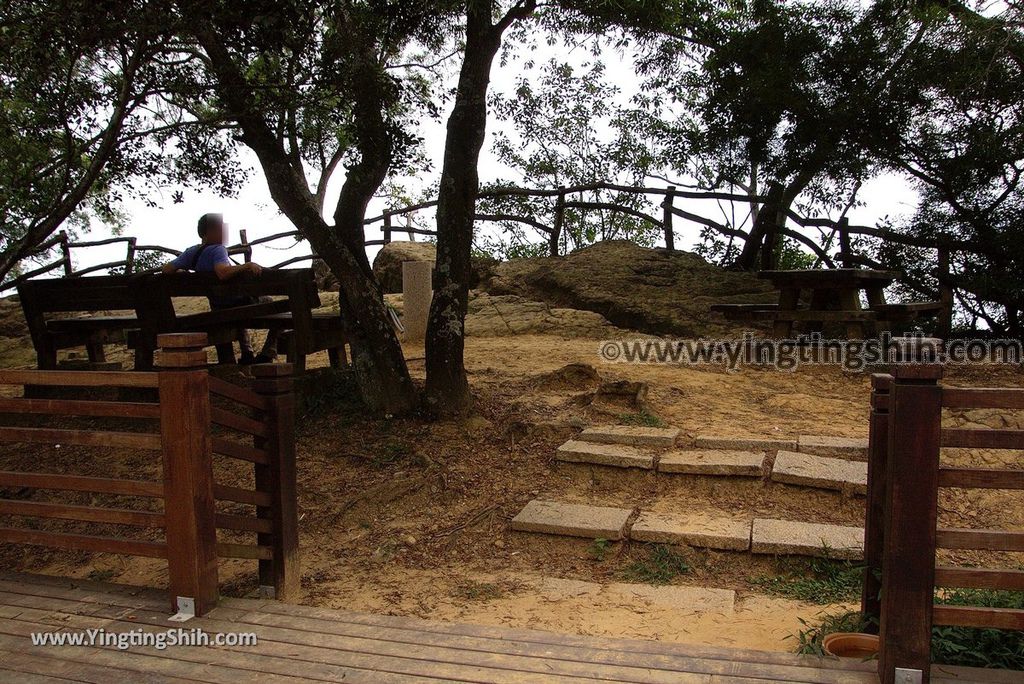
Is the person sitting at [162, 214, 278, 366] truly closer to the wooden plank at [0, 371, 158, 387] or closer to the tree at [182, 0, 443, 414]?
the tree at [182, 0, 443, 414]

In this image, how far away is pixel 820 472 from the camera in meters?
4.84

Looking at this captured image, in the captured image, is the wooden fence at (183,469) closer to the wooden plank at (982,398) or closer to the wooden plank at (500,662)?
the wooden plank at (500,662)

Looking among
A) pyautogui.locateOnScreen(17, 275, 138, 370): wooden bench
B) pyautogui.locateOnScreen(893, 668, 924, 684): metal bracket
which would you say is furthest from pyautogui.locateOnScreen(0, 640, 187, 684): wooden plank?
pyautogui.locateOnScreen(17, 275, 138, 370): wooden bench

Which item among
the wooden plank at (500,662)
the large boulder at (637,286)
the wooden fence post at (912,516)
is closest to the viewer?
the wooden fence post at (912,516)

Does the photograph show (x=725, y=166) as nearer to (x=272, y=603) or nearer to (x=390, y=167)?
(x=390, y=167)

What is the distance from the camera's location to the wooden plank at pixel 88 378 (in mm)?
2898

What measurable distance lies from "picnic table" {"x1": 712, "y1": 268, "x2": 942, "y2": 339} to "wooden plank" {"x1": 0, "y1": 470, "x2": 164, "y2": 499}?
6.08 m

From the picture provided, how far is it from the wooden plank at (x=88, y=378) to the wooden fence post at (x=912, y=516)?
2470 millimetres

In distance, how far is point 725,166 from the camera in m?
9.97

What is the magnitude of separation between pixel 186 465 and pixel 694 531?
2.76 meters

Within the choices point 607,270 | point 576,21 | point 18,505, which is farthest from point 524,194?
point 18,505

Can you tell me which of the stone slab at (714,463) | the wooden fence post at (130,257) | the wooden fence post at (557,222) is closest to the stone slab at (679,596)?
the stone slab at (714,463)

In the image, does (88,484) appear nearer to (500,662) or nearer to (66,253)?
(500,662)

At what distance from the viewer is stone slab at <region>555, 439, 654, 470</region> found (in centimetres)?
515
